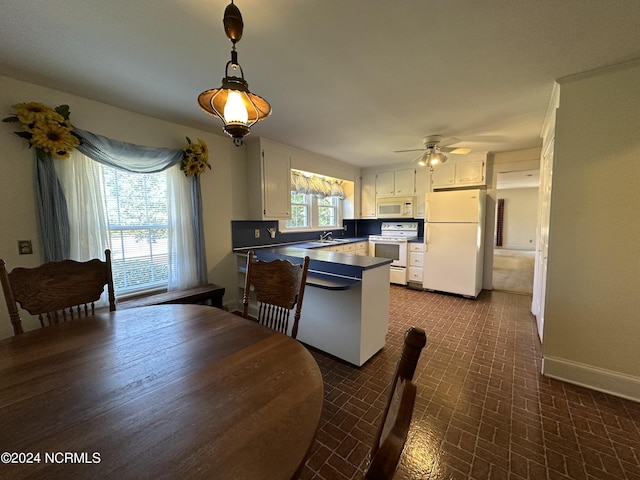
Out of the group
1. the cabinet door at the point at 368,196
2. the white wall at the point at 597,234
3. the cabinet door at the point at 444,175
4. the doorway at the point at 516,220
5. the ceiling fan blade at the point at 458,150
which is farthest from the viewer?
the doorway at the point at 516,220

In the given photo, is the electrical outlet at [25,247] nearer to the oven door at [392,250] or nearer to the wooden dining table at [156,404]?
the wooden dining table at [156,404]

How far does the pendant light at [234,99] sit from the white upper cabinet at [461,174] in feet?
13.2

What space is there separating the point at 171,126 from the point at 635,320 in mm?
4487

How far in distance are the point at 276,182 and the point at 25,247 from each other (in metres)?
2.51

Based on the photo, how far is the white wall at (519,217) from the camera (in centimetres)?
868

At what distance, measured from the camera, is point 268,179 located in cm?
350

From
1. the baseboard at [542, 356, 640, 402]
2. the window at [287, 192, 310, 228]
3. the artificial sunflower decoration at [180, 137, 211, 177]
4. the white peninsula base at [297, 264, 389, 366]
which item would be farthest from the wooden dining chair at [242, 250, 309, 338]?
the window at [287, 192, 310, 228]

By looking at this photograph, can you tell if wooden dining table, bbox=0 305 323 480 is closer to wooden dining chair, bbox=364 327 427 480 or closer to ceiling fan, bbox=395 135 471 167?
wooden dining chair, bbox=364 327 427 480

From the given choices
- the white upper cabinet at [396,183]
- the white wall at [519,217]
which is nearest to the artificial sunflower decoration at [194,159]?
the white upper cabinet at [396,183]

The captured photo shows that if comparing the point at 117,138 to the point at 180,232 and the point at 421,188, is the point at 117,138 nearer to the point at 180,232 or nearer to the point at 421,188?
the point at 180,232

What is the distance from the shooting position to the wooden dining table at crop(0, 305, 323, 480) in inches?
23.0

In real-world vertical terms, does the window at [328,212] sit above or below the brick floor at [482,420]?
above

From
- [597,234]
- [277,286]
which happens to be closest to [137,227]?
[277,286]

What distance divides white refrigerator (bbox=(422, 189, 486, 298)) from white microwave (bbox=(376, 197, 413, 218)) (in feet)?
1.83
